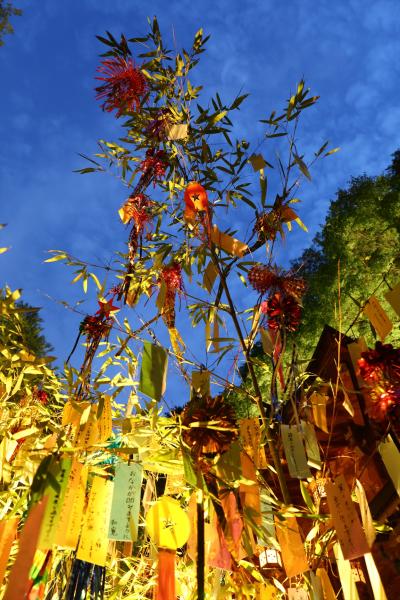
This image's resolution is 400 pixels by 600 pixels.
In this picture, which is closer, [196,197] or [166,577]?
[166,577]

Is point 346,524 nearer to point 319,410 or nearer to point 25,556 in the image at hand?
point 319,410

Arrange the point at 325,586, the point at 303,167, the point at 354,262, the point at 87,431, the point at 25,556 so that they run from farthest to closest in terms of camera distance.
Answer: the point at 354,262
the point at 303,167
the point at 325,586
the point at 87,431
the point at 25,556

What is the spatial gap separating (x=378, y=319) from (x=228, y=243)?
1.69 feet

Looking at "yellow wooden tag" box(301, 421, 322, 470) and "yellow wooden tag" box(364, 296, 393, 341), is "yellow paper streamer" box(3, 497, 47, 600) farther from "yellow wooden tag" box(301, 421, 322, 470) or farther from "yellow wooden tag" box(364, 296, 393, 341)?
"yellow wooden tag" box(364, 296, 393, 341)

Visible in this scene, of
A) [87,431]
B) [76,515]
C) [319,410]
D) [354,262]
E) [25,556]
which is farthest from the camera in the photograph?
[354,262]

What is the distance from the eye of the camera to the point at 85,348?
115 centimetres

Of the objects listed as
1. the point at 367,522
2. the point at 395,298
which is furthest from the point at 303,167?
the point at 367,522

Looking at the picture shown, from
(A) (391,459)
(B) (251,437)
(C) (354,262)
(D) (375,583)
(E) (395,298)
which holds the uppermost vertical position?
(C) (354,262)

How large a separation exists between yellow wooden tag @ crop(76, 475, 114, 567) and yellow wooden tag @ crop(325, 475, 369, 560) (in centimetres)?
47

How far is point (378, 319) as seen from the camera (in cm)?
120

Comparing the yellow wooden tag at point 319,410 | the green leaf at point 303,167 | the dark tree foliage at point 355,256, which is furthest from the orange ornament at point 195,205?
the dark tree foliage at point 355,256

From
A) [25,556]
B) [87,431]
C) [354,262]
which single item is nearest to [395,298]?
[87,431]

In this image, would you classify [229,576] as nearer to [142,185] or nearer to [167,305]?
[167,305]

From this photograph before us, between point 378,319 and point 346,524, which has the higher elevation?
point 378,319
